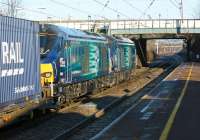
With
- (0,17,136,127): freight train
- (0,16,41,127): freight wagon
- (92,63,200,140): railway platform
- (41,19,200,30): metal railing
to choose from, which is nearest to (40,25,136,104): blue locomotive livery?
(0,17,136,127): freight train

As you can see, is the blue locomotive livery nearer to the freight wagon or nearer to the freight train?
the freight train

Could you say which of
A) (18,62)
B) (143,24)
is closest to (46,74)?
(18,62)

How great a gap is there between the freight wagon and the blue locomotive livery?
2.25m

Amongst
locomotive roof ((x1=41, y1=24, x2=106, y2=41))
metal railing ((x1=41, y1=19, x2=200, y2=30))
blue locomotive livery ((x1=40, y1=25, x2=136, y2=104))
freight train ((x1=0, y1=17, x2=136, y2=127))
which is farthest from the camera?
metal railing ((x1=41, y1=19, x2=200, y2=30))

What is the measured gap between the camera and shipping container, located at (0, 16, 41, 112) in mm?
13930

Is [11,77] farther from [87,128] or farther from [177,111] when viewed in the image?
[177,111]

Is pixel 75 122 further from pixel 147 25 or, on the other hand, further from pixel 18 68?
pixel 147 25

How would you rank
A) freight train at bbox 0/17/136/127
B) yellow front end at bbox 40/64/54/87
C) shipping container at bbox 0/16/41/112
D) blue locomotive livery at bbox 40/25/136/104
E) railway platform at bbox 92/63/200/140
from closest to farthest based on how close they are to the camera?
shipping container at bbox 0/16/41/112 → freight train at bbox 0/17/136/127 → railway platform at bbox 92/63/200/140 → yellow front end at bbox 40/64/54/87 → blue locomotive livery at bbox 40/25/136/104

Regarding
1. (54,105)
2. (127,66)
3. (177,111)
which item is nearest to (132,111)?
(177,111)

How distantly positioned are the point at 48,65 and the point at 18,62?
4.88 metres

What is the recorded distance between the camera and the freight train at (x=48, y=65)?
→ 14297mm

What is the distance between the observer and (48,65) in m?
19.8

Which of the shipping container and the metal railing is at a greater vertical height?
the metal railing

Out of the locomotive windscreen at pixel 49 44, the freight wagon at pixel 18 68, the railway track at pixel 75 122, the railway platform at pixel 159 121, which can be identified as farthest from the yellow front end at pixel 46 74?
the railway platform at pixel 159 121
